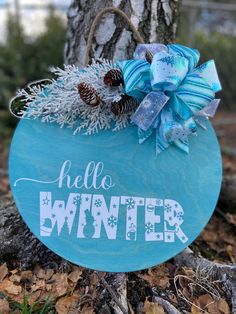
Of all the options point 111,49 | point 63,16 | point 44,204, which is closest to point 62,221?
point 44,204

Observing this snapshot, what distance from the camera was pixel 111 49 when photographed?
175 centimetres

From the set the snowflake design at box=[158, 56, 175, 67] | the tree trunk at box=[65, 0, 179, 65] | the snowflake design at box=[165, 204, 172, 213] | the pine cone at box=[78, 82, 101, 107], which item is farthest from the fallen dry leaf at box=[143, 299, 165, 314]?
the tree trunk at box=[65, 0, 179, 65]

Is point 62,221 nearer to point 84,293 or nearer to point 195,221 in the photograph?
point 84,293

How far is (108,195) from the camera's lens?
1.46 m

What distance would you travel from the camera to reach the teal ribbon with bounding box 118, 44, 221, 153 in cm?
138

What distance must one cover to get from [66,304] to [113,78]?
2.78 ft

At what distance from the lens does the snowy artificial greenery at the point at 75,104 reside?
4.86ft

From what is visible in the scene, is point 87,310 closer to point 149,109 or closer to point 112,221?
point 112,221

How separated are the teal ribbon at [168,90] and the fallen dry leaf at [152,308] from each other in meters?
0.57

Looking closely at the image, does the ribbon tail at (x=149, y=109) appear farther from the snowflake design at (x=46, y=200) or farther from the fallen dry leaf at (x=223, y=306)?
the fallen dry leaf at (x=223, y=306)

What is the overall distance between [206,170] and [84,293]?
668 mm

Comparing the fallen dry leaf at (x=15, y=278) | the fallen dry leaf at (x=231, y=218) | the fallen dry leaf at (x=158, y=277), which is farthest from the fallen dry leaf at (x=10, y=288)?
the fallen dry leaf at (x=231, y=218)

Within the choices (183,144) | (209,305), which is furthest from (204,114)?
(209,305)

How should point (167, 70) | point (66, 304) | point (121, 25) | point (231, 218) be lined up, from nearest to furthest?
point (167, 70)
point (66, 304)
point (121, 25)
point (231, 218)
